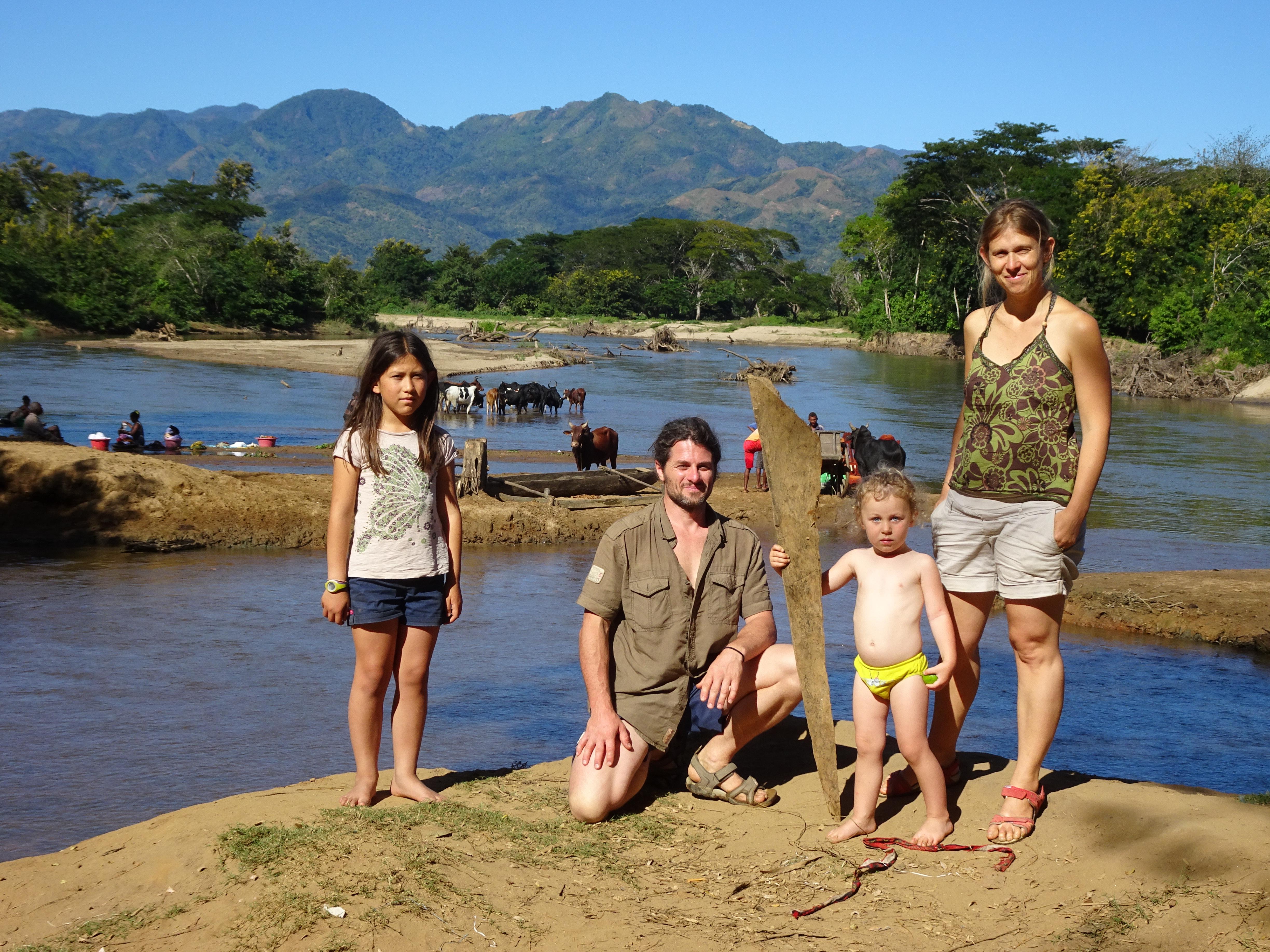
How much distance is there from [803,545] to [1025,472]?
80 cm

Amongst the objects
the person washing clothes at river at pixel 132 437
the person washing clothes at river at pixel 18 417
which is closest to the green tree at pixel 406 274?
the person washing clothes at river at pixel 18 417

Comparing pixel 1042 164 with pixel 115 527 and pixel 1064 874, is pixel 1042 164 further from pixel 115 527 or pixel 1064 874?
pixel 1064 874

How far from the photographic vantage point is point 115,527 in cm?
1101

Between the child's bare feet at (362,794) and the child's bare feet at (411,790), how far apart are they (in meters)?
0.10

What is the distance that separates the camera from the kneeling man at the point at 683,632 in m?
4.11

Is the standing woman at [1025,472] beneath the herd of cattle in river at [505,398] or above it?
above

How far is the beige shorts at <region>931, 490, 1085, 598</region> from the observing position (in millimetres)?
3664

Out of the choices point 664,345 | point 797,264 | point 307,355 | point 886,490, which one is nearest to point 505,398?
point 307,355

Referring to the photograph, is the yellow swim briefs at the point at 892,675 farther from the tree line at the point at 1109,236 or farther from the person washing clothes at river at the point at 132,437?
the tree line at the point at 1109,236

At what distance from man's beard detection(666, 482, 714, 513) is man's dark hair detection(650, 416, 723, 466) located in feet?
0.33

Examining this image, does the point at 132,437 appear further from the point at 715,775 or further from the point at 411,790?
the point at 715,775

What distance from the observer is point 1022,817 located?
3.80m

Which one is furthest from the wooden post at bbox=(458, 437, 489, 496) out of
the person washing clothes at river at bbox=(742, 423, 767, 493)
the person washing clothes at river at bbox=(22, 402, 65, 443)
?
the person washing clothes at river at bbox=(22, 402, 65, 443)

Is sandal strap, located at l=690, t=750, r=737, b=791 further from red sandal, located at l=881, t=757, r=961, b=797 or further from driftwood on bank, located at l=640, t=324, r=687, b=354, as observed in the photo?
driftwood on bank, located at l=640, t=324, r=687, b=354
